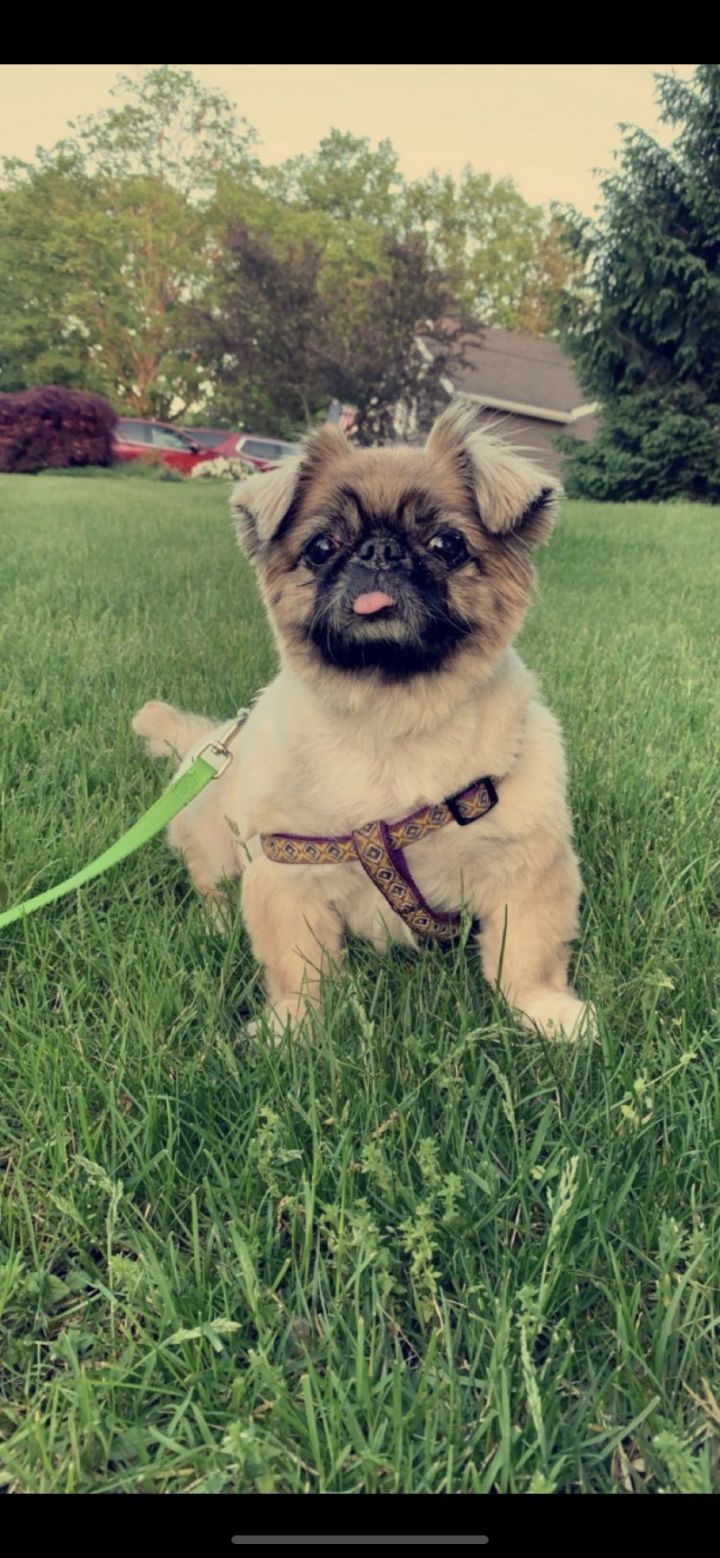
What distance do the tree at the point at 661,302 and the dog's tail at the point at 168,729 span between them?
1.61 m

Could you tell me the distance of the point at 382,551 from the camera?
169 cm

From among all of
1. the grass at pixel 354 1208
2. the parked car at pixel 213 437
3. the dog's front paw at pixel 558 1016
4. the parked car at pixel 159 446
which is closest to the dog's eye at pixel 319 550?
the grass at pixel 354 1208

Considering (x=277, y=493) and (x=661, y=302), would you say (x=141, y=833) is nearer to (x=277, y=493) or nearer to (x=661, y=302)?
(x=277, y=493)

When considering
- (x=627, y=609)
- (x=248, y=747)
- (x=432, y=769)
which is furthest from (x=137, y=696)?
(x=627, y=609)

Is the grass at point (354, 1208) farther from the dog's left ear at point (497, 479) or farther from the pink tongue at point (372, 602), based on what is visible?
the dog's left ear at point (497, 479)

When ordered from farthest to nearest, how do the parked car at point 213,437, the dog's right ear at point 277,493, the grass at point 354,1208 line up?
the parked car at point 213,437 < the dog's right ear at point 277,493 < the grass at point 354,1208

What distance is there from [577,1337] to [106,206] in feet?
12.5

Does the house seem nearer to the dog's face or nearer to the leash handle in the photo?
the dog's face

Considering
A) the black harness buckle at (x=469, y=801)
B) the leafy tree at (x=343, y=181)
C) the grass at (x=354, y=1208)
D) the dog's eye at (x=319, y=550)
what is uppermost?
the leafy tree at (x=343, y=181)

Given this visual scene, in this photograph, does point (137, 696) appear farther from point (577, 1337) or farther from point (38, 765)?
point (577, 1337)

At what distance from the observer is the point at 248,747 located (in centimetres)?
204

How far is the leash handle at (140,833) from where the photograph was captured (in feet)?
5.78

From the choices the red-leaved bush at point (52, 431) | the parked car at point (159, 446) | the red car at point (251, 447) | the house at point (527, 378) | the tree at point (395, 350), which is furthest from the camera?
the house at point (527, 378)
